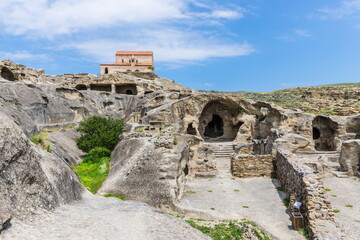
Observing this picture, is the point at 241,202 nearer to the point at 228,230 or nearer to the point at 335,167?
the point at 228,230

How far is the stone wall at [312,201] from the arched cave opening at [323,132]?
16.3 metres

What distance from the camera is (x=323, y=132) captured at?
83.7ft

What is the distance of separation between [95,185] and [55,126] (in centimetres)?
857

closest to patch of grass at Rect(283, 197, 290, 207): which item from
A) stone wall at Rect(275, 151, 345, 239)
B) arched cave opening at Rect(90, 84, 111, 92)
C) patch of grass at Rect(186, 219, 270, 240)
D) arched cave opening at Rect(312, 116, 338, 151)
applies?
stone wall at Rect(275, 151, 345, 239)

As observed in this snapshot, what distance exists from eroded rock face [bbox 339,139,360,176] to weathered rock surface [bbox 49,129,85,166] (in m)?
14.6

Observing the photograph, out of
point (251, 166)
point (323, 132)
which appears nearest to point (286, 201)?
point (251, 166)

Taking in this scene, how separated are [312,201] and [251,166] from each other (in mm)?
6556

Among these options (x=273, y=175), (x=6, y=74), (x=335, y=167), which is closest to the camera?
(x=273, y=175)

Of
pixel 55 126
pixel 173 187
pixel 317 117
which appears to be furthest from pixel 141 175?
pixel 317 117

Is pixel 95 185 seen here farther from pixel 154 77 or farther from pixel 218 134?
pixel 154 77

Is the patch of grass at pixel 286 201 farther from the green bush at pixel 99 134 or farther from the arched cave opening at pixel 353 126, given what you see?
the arched cave opening at pixel 353 126

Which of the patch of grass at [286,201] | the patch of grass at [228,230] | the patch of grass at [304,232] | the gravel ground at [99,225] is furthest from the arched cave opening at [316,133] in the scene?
the gravel ground at [99,225]

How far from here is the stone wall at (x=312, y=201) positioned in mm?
7066

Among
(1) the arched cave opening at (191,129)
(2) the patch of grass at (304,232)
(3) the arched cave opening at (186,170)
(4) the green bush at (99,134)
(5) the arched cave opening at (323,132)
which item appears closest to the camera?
(2) the patch of grass at (304,232)
